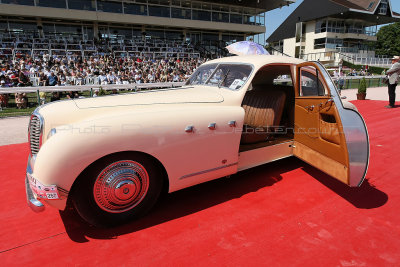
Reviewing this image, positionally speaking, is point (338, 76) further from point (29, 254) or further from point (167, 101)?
point (29, 254)

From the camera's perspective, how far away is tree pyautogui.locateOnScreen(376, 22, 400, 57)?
198ft

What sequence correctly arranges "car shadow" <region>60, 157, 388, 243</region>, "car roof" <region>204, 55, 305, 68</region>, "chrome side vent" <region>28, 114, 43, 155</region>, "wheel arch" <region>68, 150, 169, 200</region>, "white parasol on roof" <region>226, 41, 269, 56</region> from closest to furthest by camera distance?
"wheel arch" <region>68, 150, 169, 200</region>, "chrome side vent" <region>28, 114, 43, 155</region>, "car shadow" <region>60, 157, 388, 243</region>, "car roof" <region>204, 55, 305, 68</region>, "white parasol on roof" <region>226, 41, 269, 56</region>

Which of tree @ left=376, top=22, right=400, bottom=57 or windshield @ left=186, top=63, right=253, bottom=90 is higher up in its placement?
tree @ left=376, top=22, right=400, bottom=57

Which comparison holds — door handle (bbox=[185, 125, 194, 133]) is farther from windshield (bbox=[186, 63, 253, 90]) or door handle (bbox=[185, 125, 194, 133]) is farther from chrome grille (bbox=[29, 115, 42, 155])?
chrome grille (bbox=[29, 115, 42, 155])

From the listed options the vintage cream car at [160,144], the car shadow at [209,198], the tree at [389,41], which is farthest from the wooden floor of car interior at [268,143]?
the tree at [389,41]

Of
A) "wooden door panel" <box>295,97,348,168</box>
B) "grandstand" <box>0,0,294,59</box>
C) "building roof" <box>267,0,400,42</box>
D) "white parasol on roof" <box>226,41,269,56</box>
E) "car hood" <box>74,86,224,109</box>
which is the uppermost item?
"building roof" <box>267,0,400,42</box>

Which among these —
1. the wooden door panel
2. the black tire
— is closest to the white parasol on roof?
the wooden door panel

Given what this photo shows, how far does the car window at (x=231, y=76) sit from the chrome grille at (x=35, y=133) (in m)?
2.35

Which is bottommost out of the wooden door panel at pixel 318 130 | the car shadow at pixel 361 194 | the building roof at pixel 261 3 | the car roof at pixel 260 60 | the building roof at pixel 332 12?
the car shadow at pixel 361 194

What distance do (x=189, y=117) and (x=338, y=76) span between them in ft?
52.4

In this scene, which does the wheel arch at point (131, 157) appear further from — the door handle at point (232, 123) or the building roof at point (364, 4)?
the building roof at point (364, 4)

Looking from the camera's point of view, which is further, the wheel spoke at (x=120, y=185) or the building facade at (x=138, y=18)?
the building facade at (x=138, y=18)

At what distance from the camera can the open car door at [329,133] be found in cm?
288

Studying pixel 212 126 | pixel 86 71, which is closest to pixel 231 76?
pixel 212 126
